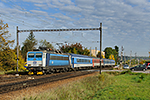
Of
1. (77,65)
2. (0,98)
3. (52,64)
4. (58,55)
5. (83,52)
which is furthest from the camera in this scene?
(83,52)

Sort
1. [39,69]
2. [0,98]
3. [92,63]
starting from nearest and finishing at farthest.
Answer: [0,98]
[39,69]
[92,63]

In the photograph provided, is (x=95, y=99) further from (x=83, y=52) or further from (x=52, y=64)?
(x=83, y=52)

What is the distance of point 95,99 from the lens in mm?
11594

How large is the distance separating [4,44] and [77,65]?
15.0 meters

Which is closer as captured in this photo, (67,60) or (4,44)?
(4,44)

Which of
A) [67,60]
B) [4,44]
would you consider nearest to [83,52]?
[67,60]

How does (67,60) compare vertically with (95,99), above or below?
above

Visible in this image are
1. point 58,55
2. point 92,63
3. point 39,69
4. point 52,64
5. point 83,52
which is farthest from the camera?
point 83,52

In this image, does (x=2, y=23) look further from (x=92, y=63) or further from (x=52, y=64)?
(x=92, y=63)

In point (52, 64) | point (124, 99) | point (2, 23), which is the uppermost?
point (2, 23)

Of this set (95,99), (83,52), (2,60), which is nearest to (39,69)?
(2,60)

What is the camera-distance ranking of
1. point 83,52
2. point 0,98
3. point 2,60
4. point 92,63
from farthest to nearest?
point 83,52 < point 92,63 < point 2,60 < point 0,98

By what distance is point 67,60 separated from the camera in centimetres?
3131

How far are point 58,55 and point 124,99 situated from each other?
16768 mm
